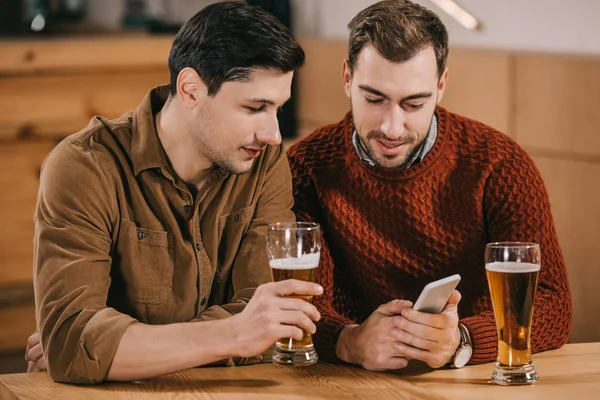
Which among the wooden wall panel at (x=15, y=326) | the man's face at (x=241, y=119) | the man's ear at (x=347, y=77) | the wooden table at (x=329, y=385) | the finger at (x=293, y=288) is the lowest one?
the wooden wall panel at (x=15, y=326)

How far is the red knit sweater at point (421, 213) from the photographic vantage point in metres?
2.28

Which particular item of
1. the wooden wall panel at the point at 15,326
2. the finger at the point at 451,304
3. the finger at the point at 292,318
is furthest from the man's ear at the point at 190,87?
the wooden wall panel at the point at 15,326

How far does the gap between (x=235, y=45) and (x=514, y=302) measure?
0.79 metres

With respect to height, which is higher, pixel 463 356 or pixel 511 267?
pixel 511 267

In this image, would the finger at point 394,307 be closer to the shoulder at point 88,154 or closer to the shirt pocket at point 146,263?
the shirt pocket at point 146,263

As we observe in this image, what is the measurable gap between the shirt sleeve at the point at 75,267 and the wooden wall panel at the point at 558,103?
154cm

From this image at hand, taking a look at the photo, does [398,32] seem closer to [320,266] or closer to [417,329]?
[320,266]

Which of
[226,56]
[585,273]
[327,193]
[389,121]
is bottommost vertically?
[585,273]

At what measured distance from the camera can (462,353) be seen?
192cm

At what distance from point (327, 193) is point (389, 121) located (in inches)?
10.9

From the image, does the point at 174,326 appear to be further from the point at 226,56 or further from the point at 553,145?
the point at 553,145

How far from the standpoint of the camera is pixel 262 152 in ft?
7.47

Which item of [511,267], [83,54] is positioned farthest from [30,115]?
[511,267]

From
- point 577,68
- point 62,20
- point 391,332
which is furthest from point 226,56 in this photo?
point 62,20
